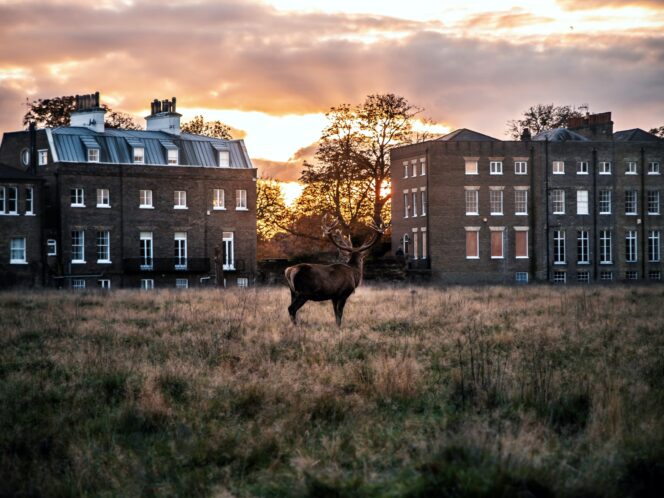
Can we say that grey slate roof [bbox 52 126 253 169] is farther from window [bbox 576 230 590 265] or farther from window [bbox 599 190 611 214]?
window [bbox 599 190 611 214]

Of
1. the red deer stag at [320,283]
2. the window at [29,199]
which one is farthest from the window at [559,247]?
the red deer stag at [320,283]

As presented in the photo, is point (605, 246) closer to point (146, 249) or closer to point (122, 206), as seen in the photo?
point (146, 249)

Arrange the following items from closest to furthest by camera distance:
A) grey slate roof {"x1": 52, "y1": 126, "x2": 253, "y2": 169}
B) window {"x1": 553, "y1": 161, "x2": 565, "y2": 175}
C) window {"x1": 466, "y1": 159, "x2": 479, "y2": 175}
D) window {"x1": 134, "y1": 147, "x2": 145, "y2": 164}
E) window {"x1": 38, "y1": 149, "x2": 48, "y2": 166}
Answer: window {"x1": 38, "y1": 149, "x2": 48, "y2": 166} < grey slate roof {"x1": 52, "y1": 126, "x2": 253, "y2": 169} < window {"x1": 134, "y1": 147, "x2": 145, "y2": 164} < window {"x1": 466, "y1": 159, "x2": 479, "y2": 175} < window {"x1": 553, "y1": 161, "x2": 565, "y2": 175}

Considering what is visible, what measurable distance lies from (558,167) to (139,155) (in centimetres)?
2736

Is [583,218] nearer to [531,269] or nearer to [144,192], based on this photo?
[531,269]

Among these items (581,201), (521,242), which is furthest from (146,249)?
(581,201)

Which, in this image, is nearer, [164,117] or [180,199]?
[180,199]

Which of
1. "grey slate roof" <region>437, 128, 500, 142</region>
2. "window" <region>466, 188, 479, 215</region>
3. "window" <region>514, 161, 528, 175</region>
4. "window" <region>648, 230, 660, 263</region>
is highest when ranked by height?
"grey slate roof" <region>437, 128, 500, 142</region>

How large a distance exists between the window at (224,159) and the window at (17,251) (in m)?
13.9

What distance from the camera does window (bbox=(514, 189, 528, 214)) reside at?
64125mm

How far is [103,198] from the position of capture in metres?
57.1

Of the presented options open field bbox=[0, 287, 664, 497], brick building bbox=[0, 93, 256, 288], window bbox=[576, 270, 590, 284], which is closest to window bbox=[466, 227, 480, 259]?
window bbox=[576, 270, 590, 284]

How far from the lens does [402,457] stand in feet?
28.2

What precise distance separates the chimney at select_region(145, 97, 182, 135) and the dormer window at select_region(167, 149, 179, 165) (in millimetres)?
2842
